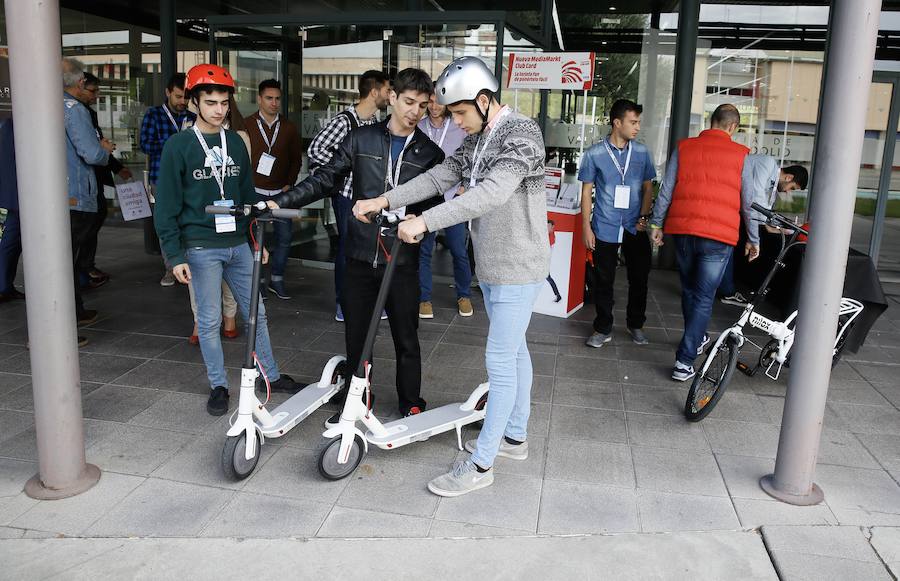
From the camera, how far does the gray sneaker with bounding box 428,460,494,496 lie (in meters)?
3.41

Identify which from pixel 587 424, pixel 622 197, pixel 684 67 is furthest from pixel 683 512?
pixel 684 67

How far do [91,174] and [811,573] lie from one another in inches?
205

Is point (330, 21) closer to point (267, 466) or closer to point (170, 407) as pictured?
point (170, 407)

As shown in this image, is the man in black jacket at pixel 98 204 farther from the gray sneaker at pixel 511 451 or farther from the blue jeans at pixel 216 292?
the gray sneaker at pixel 511 451

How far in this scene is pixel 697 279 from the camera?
16.3ft

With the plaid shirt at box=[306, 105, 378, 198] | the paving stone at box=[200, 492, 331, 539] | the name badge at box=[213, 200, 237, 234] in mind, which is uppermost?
the plaid shirt at box=[306, 105, 378, 198]

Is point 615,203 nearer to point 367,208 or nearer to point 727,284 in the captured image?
point 727,284

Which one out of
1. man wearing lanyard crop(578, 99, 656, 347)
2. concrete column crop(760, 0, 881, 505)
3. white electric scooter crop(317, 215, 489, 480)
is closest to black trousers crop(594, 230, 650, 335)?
man wearing lanyard crop(578, 99, 656, 347)

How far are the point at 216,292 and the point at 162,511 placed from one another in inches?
51.4

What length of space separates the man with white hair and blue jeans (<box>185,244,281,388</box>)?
5.97ft

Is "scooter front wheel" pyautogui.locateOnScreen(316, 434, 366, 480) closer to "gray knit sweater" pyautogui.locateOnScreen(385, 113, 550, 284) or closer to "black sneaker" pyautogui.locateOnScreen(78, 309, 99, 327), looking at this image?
"gray knit sweater" pyautogui.locateOnScreen(385, 113, 550, 284)

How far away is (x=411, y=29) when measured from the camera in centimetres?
750

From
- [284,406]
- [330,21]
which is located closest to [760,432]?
[284,406]

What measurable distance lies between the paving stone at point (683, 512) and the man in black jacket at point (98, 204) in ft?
14.7
